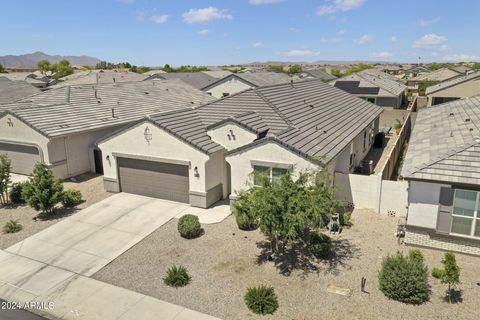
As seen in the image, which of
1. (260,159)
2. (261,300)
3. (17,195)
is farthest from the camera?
(17,195)

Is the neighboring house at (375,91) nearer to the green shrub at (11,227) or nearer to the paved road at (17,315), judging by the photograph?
the green shrub at (11,227)

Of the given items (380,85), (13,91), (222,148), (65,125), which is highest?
(13,91)

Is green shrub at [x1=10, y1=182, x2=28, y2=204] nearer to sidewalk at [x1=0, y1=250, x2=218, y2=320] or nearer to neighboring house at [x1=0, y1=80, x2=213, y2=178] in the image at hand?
neighboring house at [x1=0, y1=80, x2=213, y2=178]

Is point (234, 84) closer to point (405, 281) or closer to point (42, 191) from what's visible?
point (42, 191)

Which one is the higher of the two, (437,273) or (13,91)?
(13,91)

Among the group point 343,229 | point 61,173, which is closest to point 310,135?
point 343,229

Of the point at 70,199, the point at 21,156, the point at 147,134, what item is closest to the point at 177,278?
the point at 147,134

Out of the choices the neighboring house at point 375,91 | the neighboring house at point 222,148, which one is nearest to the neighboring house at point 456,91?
the neighboring house at point 375,91

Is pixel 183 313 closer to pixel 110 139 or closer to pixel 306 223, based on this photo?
pixel 306 223
